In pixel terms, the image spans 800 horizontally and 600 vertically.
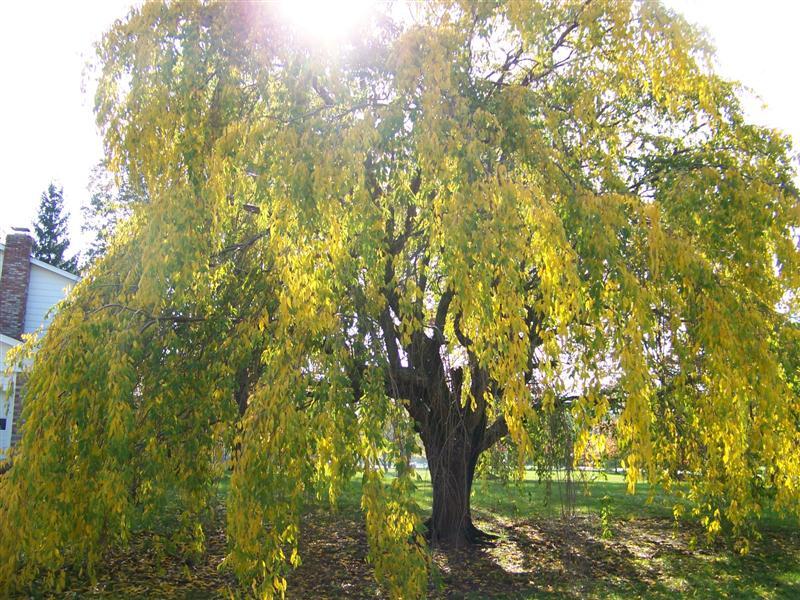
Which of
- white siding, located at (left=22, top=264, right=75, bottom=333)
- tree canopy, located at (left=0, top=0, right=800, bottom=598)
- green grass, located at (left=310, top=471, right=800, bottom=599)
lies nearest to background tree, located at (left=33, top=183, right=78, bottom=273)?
white siding, located at (left=22, top=264, right=75, bottom=333)

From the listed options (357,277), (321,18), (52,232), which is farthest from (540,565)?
(52,232)

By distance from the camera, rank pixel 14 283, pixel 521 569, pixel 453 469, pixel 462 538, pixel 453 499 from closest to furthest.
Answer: pixel 453 469 → pixel 453 499 → pixel 521 569 → pixel 462 538 → pixel 14 283

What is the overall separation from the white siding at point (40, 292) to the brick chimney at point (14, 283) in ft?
0.85

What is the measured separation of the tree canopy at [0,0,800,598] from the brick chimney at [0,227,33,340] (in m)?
12.2

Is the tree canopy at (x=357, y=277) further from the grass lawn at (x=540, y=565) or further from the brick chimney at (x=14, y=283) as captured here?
the brick chimney at (x=14, y=283)

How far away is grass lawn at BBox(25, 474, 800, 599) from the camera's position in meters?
7.73

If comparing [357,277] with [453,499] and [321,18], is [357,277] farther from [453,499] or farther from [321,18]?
[453,499]

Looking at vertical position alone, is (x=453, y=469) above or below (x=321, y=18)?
below

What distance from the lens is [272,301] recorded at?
218 inches

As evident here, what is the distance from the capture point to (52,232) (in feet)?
122

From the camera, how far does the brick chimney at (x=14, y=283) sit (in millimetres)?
16531

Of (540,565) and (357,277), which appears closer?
(357,277)

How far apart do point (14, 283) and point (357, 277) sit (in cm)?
1445

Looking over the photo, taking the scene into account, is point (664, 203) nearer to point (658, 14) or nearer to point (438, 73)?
point (658, 14)
